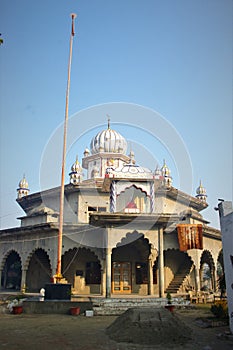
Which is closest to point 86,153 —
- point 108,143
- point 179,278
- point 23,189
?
point 108,143

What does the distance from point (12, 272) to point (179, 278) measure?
14.3m

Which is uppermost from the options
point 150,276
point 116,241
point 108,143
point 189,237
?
point 108,143

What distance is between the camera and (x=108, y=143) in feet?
112

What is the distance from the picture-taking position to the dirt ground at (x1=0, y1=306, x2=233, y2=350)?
9.01 metres

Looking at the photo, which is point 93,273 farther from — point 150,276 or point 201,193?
point 201,193

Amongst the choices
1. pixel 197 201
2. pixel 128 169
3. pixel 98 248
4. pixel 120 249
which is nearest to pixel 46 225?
pixel 98 248

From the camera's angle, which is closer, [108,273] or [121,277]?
[108,273]

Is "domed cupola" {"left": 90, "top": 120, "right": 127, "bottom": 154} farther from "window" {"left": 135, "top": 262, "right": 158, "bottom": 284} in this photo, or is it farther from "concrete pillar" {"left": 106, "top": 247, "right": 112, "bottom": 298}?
"concrete pillar" {"left": 106, "top": 247, "right": 112, "bottom": 298}

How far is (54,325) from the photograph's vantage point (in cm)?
1280

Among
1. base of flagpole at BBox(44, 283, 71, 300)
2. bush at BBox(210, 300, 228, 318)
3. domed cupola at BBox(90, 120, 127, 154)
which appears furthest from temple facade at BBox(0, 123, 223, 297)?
bush at BBox(210, 300, 228, 318)

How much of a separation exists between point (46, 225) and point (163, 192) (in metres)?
10.1

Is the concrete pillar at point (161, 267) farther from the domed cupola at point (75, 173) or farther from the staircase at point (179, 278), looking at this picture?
the domed cupola at point (75, 173)

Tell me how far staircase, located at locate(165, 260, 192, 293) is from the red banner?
11.7ft

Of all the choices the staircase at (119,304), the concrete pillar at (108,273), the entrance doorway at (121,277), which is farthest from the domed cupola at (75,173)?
the staircase at (119,304)
